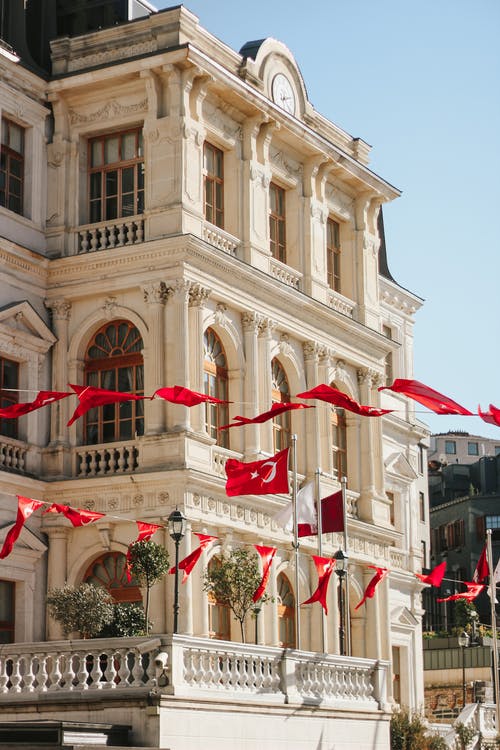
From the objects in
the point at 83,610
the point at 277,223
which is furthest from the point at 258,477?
the point at 277,223

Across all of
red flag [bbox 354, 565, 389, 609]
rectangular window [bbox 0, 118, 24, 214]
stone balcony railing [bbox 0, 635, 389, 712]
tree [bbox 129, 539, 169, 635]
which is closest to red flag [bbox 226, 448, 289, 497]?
tree [bbox 129, 539, 169, 635]

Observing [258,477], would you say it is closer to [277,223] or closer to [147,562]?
[147,562]

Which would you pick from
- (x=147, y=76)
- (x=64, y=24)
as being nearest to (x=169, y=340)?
(x=147, y=76)

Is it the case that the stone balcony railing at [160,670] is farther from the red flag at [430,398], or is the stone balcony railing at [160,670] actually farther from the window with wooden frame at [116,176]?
the window with wooden frame at [116,176]

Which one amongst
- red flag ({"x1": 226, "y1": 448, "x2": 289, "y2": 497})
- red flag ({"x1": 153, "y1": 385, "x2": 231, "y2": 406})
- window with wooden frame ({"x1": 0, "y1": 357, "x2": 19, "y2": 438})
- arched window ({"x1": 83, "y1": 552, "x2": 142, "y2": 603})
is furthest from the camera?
window with wooden frame ({"x1": 0, "y1": 357, "x2": 19, "y2": 438})

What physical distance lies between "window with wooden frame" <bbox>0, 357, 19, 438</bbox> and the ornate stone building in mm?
43

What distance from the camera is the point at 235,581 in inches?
1273

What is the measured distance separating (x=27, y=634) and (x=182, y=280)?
8054mm

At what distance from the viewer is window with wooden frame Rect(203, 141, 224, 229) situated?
119ft

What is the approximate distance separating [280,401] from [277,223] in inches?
181

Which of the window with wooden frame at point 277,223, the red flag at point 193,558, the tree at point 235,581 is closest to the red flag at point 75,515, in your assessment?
the red flag at point 193,558

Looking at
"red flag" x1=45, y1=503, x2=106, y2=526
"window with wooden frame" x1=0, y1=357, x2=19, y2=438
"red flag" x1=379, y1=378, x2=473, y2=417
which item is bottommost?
"red flag" x1=45, y1=503, x2=106, y2=526

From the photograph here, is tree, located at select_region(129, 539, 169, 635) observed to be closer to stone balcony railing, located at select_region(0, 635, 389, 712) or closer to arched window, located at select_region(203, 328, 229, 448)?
stone balcony railing, located at select_region(0, 635, 389, 712)

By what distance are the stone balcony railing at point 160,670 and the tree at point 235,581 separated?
138 inches
